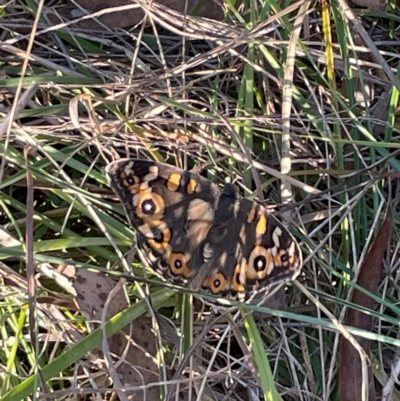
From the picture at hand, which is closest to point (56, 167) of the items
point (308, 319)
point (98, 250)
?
point (98, 250)

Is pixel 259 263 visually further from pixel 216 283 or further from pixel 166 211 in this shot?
pixel 166 211

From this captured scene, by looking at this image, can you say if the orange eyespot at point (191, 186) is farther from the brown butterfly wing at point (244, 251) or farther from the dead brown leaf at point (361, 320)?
the dead brown leaf at point (361, 320)

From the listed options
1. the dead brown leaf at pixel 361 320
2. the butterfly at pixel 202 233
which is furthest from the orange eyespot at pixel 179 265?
the dead brown leaf at pixel 361 320

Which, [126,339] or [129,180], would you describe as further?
[126,339]

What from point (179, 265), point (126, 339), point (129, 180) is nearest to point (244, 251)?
point (179, 265)

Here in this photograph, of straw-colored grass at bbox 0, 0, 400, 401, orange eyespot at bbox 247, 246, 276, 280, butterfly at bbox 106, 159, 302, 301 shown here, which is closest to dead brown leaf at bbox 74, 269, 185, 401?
straw-colored grass at bbox 0, 0, 400, 401

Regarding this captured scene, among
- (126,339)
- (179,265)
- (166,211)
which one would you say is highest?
(166,211)
